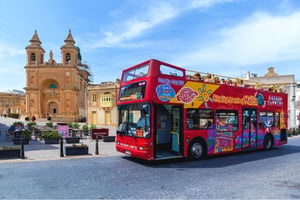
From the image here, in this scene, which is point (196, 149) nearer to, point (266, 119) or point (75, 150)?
point (75, 150)

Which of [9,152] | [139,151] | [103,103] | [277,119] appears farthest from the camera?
[103,103]

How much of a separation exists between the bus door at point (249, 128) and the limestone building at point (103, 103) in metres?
31.0

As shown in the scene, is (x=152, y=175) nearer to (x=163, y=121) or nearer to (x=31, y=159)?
(x=163, y=121)

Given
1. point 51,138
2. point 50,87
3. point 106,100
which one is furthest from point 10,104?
point 51,138

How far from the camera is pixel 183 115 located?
9188 mm

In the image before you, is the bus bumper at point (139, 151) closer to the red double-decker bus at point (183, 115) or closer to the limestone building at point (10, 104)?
the red double-decker bus at point (183, 115)

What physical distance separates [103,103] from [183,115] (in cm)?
3455

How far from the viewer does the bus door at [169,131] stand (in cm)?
922

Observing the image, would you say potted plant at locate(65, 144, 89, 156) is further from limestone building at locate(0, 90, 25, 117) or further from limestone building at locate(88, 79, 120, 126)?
limestone building at locate(0, 90, 25, 117)

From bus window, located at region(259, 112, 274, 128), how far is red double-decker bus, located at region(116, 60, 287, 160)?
0.14m

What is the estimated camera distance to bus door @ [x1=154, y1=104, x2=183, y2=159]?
30.3 feet

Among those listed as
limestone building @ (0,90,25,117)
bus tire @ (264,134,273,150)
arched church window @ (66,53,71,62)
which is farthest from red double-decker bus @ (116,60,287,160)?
limestone building @ (0,90,25,117)

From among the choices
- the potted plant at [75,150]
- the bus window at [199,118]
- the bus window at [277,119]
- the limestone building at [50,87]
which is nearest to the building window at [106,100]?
the limestone building at [50,87]

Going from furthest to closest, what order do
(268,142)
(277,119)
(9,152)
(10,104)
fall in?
(10,104)
(277,119)
(268,142)
(9,152)
